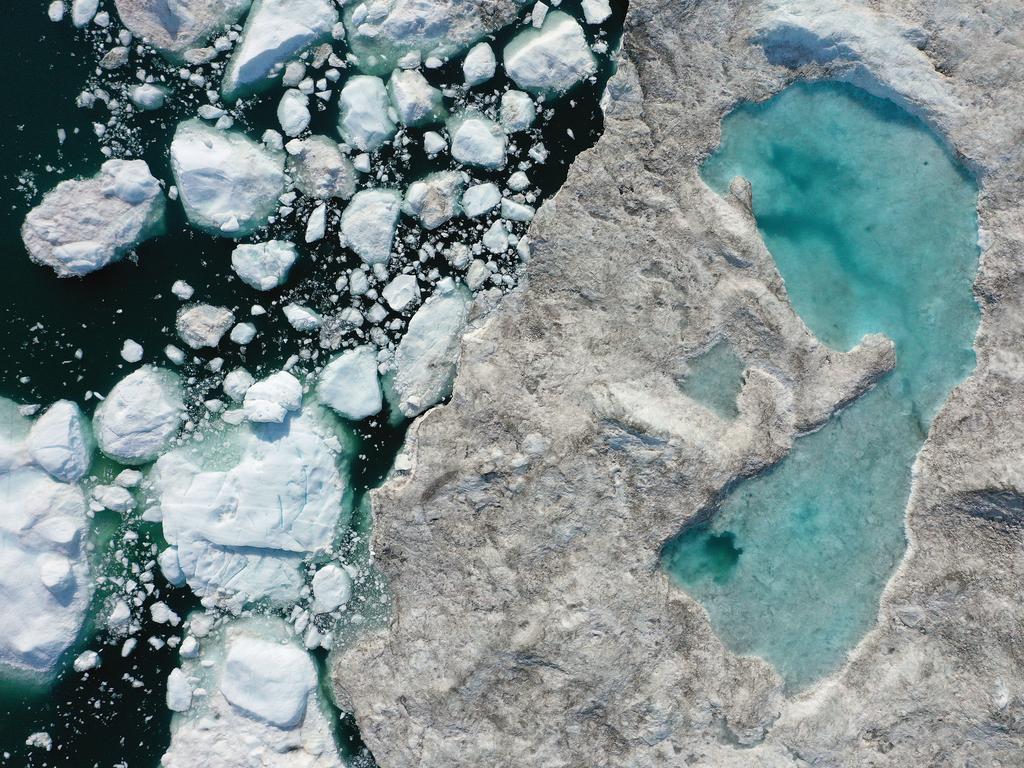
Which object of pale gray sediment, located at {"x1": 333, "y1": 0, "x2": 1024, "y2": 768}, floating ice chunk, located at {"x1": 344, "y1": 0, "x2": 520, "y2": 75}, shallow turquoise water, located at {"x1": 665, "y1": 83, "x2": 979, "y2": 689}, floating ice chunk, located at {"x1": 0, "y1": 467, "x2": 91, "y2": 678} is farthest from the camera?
floating ice chunk, located at {"x1": 344, "y1": 0, "x2": 520, "y2": 75}

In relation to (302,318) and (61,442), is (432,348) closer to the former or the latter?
(302,318)

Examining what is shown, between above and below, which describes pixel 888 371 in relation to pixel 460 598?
above

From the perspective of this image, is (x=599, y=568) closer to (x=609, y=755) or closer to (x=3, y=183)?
(x=609, y=755)

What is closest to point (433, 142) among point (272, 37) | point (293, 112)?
point (293, 112)

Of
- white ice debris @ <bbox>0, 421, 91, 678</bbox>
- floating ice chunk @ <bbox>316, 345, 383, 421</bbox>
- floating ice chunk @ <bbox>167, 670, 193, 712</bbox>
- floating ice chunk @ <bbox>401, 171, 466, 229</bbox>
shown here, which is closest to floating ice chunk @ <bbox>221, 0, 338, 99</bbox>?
floating ice chunk @ <bbox>401, 171, 466, 229</bbox>

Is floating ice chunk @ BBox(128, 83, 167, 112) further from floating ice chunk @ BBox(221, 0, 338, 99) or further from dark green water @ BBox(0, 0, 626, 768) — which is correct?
floating ice chunk @ BBox(221, 0, 338, 99)

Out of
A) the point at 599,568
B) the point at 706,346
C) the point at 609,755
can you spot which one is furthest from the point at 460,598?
the point at 706,346

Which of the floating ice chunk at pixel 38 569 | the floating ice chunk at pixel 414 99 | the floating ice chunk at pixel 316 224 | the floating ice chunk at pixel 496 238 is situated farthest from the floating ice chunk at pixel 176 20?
the floating ice chunk at pixel 38 569
